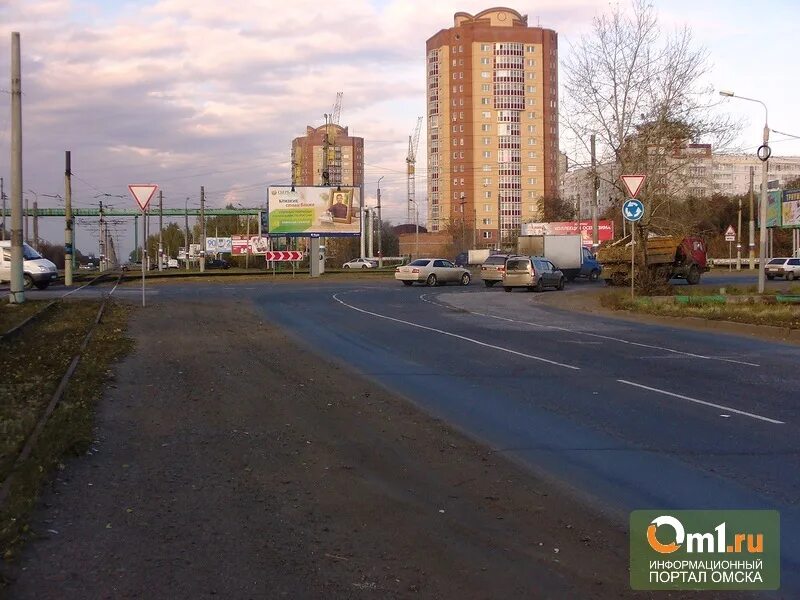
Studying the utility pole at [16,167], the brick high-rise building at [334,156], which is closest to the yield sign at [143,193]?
the utility pole at [16,167]

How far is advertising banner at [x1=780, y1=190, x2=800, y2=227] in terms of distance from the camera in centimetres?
6231

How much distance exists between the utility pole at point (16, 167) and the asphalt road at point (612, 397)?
30.6 feet

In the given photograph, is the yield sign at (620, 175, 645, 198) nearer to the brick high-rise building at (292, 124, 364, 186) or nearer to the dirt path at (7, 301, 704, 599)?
the dirt path at (7, 301, 704, 599)

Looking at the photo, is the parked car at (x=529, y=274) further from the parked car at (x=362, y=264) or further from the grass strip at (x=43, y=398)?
the parked car at (x=362, y=264)

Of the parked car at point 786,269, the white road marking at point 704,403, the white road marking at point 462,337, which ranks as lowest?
the white road marking at point 704,403

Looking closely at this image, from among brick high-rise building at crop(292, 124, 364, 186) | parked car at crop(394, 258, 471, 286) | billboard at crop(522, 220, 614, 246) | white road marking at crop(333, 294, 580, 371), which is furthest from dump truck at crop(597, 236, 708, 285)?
brick high-rise building at crop(292, 124, 364, 186)

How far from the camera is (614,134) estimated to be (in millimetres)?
35188

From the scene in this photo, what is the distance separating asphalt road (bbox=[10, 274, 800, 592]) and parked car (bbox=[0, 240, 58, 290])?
2017cm

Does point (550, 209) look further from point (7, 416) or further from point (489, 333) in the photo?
point (7, 416)

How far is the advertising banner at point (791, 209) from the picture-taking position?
62.3 meters

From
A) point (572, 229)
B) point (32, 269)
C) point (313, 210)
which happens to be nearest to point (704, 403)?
point (32, 269)

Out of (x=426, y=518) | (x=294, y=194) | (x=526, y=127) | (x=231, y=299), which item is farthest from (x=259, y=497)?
(x=526, y=127)

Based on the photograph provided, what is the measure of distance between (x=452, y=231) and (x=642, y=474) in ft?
361

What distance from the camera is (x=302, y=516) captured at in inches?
235
